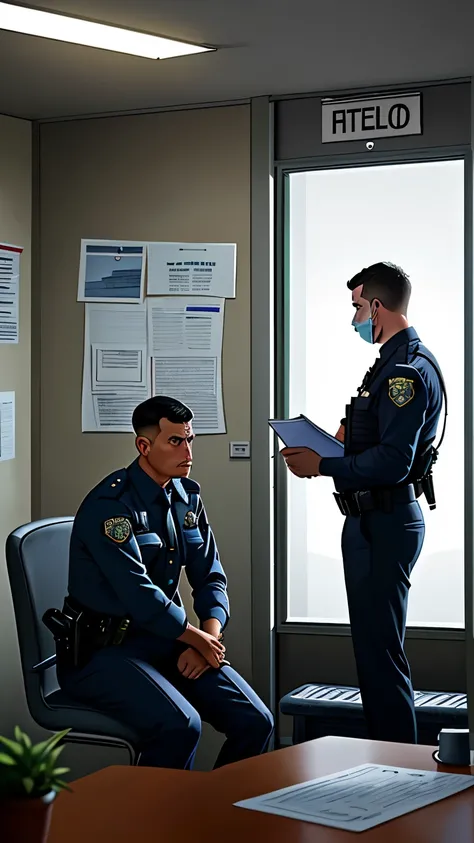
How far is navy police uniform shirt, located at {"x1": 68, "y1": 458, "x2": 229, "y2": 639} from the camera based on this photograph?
3029mm

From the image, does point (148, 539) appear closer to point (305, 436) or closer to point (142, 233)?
point (305, 436)

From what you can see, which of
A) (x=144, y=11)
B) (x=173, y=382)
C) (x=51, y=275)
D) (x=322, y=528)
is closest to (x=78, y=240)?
(x=51, y=275)

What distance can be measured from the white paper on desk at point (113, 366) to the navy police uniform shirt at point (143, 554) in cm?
81

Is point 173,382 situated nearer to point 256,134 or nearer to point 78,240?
point 78,240

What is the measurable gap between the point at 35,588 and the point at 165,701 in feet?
1.74

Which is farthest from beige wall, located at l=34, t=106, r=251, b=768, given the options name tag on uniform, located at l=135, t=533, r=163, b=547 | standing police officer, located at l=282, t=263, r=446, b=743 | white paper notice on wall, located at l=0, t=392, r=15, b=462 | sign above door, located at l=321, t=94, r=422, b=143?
name tag on uniform, located at l=135, t=533, r=163, b=547

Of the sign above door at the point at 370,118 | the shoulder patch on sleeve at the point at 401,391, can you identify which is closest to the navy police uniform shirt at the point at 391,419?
the shoulder patch on sleeve at the point at 401,391

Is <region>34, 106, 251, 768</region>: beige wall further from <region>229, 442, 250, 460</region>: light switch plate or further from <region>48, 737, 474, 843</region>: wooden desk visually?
<region>48, 737, 474, 843</region>: wooden desk

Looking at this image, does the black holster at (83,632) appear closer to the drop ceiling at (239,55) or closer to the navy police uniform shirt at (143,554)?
the navy police uniform shirt at (143,554)

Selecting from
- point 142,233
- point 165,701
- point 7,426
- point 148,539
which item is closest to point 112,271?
point 142,233

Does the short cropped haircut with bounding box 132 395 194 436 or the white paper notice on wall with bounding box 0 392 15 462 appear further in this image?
the white paper notice on wall with bounding box 0 392 15 462

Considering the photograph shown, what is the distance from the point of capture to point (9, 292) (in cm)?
407

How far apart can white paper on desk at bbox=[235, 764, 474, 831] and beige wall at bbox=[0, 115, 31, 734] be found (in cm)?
227

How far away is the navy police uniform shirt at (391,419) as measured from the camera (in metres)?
3.27
